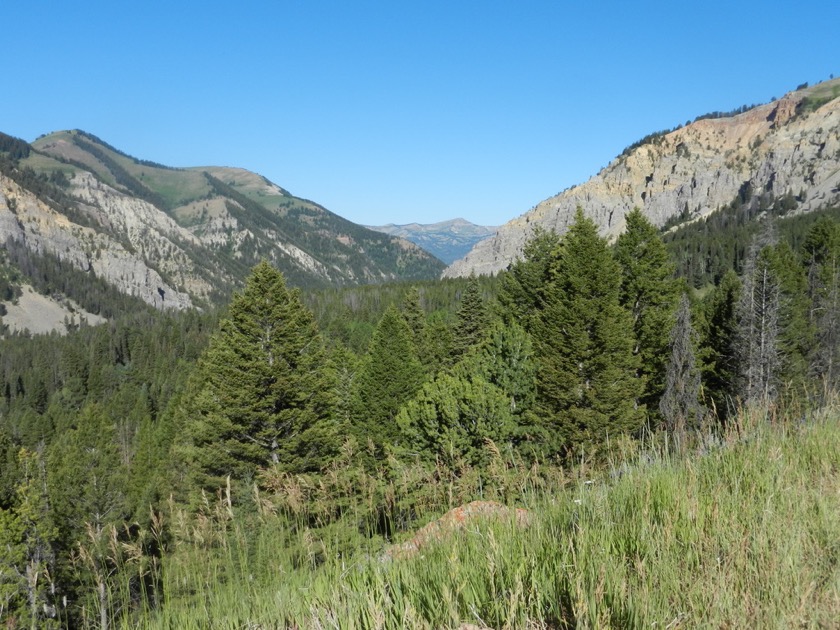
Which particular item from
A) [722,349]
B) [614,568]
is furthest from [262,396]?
[722,349]

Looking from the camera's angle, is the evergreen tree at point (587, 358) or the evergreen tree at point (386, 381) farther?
the evergreen tree at point (386, 381)

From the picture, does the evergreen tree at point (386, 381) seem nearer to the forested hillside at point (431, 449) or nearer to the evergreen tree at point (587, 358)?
the forested hillside at point (431, 449)

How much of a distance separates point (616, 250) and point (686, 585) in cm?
2464

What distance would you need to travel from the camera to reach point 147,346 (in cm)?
13975

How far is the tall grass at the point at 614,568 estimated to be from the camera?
229 centimetres

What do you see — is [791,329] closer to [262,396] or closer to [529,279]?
[529,279]

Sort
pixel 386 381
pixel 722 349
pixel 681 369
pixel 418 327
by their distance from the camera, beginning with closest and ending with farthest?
pixel 681 369, pixel 722 349, pixel 386 381, pixel 418 327

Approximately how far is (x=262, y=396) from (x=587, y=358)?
14078 millimetres

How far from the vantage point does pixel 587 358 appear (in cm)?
2206

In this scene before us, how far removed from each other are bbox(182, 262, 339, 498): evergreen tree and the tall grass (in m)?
18.2

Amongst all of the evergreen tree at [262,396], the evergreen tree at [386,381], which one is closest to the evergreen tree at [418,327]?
the evergreen tree at [386,381]

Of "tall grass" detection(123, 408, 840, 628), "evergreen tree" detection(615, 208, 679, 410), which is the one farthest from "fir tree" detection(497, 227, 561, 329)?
"tall grass" detection(123, 408, 840, 628)

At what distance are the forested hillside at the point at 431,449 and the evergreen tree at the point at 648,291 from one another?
10cm

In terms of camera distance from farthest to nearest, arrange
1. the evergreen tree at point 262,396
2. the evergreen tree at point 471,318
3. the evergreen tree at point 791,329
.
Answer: the evergreen tree at point 471,318
the evergreen tree at point 791,329
the evergreen tree at point 262,396
